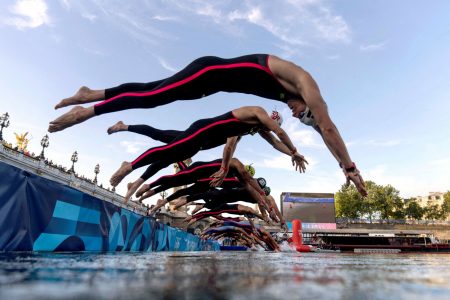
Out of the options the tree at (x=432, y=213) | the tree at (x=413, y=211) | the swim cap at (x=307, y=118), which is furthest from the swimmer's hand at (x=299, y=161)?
the tree at (x=432, y=213)

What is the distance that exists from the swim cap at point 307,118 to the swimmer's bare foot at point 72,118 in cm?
278

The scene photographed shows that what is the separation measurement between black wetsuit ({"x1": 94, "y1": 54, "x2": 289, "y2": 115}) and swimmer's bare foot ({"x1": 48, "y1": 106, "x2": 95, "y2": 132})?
0.12 meters

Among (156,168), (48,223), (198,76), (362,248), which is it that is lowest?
→ (362,248)

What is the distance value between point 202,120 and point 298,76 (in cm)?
272

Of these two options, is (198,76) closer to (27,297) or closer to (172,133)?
(172,133)

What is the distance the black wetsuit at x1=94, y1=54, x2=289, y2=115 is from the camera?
12.4 ft

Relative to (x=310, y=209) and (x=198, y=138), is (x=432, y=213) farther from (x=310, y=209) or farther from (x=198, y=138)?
(x=198, y=138)

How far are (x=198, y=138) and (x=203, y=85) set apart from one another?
73.6 inches

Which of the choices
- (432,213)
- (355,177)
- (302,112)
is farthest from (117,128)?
(432,213)

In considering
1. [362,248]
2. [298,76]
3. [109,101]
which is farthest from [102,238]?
[362,248]

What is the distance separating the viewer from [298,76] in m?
3.37

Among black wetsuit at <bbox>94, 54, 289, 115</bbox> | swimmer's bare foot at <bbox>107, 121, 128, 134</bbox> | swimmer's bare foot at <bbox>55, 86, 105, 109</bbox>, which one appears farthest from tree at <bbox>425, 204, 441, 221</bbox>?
swimmer's bare foot at <bbox>55, 86, 105, 109</bbox>

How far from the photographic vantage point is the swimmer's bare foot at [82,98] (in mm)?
4102

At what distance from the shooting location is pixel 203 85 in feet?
13.1
